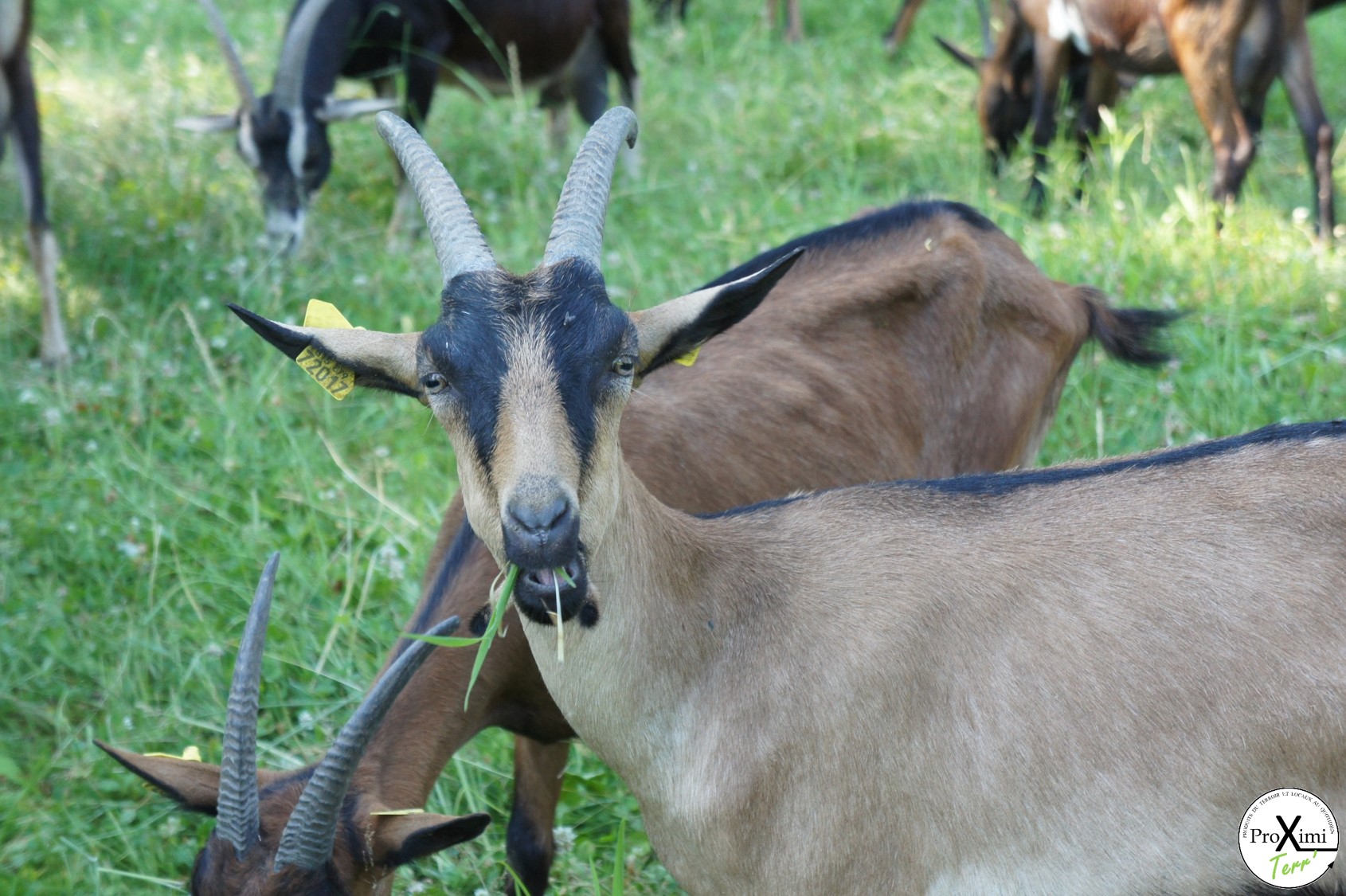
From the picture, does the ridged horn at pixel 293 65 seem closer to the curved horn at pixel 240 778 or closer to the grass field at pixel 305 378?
the grass field at pixel 305 378

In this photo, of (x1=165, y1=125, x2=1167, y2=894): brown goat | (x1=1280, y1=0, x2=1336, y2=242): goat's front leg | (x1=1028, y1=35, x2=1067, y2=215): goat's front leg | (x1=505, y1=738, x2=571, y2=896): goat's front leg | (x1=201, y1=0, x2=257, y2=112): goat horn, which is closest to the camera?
(x1=165, y1=125, x2=1167, y2=894): brown goat

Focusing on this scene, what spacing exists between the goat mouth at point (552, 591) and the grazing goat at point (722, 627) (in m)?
0.01

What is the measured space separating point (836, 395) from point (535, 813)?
145 cm

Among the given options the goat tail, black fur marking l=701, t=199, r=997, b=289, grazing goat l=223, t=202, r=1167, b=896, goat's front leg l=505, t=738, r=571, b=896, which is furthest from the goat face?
the goat tail

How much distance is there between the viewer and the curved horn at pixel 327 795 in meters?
2.52

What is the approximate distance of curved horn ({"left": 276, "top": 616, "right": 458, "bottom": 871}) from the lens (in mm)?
2521

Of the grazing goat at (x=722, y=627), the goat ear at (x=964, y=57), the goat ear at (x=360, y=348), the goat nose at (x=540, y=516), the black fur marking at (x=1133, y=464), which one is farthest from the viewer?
the goat ear at (x=964, y=57)

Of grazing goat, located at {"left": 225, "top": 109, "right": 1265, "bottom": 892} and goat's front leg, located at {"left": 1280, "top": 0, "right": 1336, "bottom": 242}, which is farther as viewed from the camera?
goat's front leg, located at {"left": 1280, "top": 0, "right": 1336, "bottom": 242}

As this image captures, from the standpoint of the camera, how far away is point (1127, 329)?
4.40 metres

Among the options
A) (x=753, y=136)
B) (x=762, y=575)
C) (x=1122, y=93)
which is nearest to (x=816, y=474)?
(x=762, y=575)

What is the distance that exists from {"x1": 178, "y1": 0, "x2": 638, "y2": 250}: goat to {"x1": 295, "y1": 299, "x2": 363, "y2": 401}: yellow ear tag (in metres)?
4.28

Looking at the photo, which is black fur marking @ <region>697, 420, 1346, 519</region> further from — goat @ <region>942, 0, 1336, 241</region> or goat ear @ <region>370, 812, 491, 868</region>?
goat @ <region>942, 0, 1336, 241</region>

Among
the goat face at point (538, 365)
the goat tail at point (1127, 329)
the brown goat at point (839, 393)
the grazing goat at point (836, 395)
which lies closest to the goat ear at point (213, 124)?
the grazing goat at point (836, 395)

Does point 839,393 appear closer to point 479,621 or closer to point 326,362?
point 479,621
